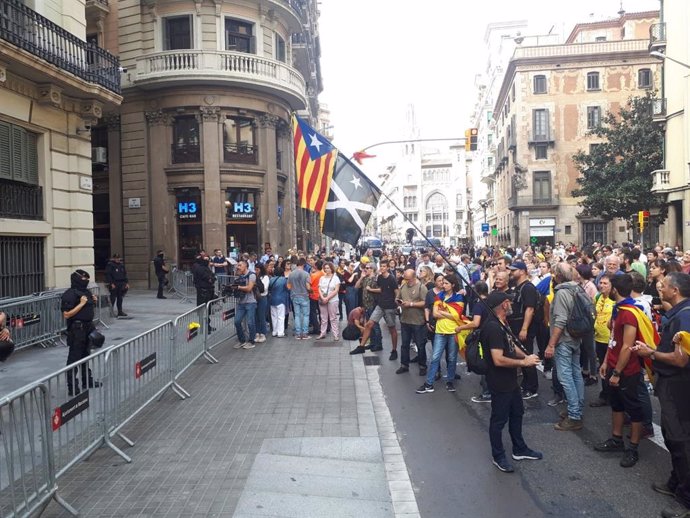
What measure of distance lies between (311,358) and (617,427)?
605cm

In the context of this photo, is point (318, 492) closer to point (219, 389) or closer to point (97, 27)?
point (219, 389)

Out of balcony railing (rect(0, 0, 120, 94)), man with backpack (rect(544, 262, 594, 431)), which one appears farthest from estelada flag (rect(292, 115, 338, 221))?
balcony railing (rect(0, 0, 120, 94))

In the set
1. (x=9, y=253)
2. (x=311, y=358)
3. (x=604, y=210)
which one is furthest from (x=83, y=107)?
(x=604, y=210)

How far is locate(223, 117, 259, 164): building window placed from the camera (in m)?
25.5

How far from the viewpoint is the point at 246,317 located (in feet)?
41.0

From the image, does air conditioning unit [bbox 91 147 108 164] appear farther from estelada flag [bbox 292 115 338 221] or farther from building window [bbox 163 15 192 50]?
estelada flag [bbox 292 115 338 221]

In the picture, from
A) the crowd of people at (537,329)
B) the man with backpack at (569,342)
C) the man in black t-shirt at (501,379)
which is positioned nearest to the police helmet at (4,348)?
the crowd of people at (537,329)

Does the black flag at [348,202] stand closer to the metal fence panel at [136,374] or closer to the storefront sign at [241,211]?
the metal fence panel at [136,374]

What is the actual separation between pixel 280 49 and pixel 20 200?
58.5 feet

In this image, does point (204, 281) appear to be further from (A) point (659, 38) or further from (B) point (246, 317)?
(A) point (659, 38)

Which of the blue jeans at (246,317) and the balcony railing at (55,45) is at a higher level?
the balcony railing at (55,45)

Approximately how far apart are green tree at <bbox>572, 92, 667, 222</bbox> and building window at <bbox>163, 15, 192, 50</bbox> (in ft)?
75.9

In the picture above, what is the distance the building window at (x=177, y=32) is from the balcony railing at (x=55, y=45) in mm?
10143

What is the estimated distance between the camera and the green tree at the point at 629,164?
110ft
